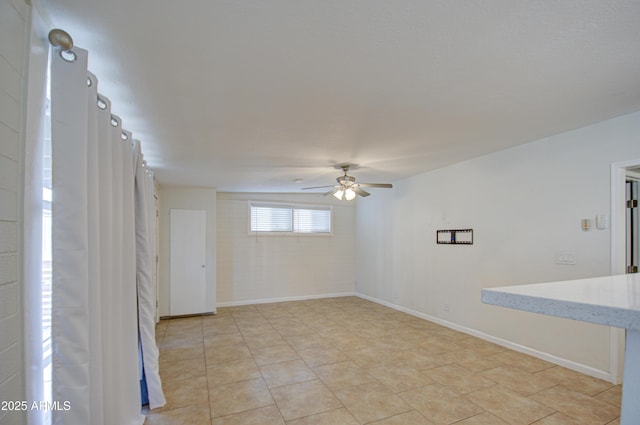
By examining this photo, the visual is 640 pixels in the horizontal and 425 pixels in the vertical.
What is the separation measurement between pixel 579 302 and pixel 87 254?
1.91 metres

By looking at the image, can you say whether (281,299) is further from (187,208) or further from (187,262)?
(187,208)

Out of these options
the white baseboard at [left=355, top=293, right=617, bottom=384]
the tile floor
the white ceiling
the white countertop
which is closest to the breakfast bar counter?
the white countertop

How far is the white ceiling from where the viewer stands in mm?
1496

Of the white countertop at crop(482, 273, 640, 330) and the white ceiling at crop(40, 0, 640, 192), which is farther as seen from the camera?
the white ceiling at crop(40, 0, 640, 192)

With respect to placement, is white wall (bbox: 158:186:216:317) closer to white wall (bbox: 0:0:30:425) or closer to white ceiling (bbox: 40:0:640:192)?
white ceiling (bbox: 40:0:640:192)

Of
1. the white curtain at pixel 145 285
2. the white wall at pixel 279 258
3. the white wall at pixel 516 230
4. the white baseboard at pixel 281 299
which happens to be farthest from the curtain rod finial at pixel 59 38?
the white baseboard at pixel 281 299

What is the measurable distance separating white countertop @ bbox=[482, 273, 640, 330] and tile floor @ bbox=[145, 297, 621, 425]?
2.22 m

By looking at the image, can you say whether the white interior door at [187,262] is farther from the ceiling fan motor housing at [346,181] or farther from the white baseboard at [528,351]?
the white baseboard at [528,351]

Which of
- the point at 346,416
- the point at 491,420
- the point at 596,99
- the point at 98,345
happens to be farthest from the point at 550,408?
the point at 98,345

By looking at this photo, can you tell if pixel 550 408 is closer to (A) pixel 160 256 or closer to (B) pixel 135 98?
(B) pixel 135 98

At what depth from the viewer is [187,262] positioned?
19.2 ft

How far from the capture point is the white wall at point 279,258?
21.8ft

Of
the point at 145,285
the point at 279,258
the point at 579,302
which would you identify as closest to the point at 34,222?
the point at 145,285

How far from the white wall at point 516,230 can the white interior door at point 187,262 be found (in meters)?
3.76
